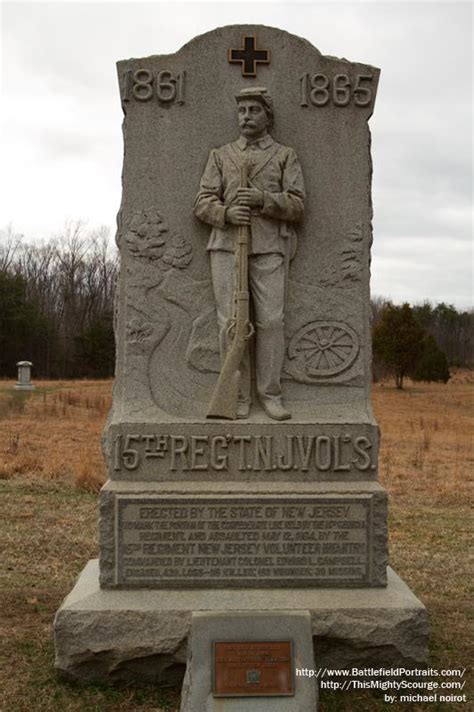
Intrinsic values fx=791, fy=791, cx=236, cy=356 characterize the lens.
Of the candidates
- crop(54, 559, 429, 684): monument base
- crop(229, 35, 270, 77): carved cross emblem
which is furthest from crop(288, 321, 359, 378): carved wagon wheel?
crop(229, 35, 270, 77): carved cross emblem

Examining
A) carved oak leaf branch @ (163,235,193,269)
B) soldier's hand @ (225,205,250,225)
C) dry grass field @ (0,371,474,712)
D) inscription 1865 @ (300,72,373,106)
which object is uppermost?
inscription 1865 @ (300,72,373,106)

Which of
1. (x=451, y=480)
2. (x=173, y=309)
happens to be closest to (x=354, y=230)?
(x=173, y=309)

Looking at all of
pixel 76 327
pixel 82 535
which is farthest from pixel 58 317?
pixel 82 535

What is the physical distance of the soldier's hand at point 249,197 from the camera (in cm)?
470

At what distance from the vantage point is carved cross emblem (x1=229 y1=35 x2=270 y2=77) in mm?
4805

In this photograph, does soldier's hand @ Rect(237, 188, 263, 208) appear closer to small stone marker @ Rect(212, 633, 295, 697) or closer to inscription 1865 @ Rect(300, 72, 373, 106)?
inscription 1865 @ Rect(300, 72, 373, 106)

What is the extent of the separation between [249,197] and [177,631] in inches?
98.3

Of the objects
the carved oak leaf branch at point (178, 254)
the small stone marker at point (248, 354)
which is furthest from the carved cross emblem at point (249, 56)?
the carved oak leaf branch at point (178, 254)

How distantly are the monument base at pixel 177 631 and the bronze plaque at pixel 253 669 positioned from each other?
0.24 meters

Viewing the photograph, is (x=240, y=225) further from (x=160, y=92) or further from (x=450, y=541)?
(x=450, y=541)

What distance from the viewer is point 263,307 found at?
15.6 feet

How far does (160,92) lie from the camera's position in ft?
15.8

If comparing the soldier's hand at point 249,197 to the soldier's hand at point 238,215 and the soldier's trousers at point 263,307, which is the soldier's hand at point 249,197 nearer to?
the soldier's hand at point 238,215

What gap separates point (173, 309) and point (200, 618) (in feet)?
5.93
